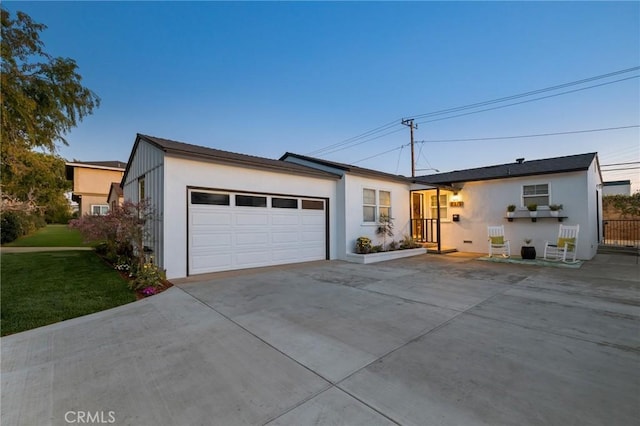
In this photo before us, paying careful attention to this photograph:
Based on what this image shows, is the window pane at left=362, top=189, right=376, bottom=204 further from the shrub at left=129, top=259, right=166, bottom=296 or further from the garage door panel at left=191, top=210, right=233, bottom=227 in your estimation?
the shrub at left=129, top=259, right=166, bottom=296

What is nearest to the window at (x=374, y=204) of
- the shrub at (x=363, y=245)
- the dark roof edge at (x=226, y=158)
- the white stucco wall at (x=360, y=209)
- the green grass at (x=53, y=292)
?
the white stucco wall at (x=360, y=209)

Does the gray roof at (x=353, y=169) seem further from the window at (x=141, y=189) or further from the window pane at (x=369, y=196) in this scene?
the window at (x=141, y=189)

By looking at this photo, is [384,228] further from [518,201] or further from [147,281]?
[147,281]

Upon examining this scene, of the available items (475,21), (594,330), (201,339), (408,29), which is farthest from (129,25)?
(594,330)

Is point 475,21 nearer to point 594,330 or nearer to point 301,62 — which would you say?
point 301,62

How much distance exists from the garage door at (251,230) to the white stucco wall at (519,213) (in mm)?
6675

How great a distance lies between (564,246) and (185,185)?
11784 millimetres

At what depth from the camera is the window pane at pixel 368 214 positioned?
10618 millimetres

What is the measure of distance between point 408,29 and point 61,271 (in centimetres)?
1362

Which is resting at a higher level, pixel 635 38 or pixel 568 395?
pixel 635 38

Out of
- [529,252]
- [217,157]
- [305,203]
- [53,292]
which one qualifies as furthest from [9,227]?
[529,252]

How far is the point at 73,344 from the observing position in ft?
10.5

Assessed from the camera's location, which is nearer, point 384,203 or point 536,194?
point 536,194

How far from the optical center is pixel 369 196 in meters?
10.9
